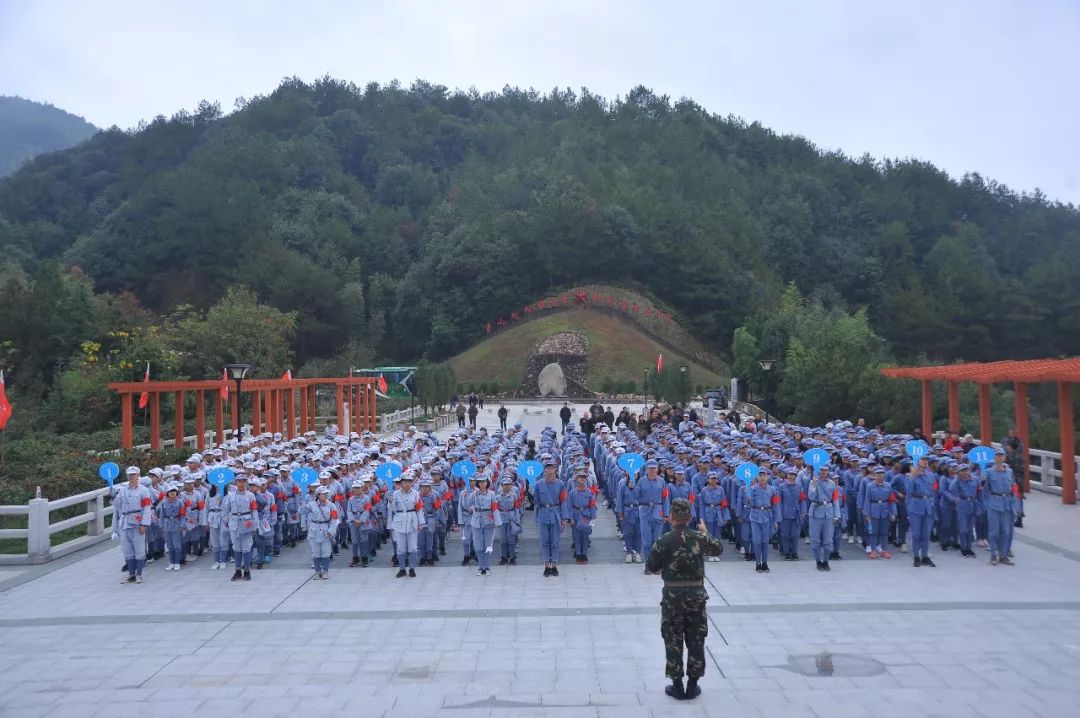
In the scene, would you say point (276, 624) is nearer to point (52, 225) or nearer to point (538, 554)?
point (538, 554)

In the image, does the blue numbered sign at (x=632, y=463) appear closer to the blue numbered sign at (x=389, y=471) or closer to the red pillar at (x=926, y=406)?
the blue numbered sign at (x=389, y=471)

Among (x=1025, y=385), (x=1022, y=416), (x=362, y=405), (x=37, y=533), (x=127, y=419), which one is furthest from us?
(x=362, y=405)

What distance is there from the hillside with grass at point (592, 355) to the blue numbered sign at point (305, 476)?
48.1 metres

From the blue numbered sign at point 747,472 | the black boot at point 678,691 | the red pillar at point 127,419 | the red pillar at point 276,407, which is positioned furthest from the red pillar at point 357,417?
the black boot at point 678,691

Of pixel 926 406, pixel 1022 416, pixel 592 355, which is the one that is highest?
pixel 592 355

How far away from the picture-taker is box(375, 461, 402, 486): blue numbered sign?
1511 centimetres

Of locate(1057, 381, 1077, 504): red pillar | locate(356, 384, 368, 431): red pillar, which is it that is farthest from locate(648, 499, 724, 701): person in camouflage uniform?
locate(356, 384, 368, 431): red pillar

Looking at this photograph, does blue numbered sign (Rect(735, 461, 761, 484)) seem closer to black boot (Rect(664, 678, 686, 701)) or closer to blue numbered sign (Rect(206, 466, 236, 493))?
black boot (Rect(664, 678, 686, 701))

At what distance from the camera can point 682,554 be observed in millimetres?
8219

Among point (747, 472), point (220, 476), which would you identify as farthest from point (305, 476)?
point (747, 472)

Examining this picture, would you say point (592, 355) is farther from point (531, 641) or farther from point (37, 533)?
point (531, 641)

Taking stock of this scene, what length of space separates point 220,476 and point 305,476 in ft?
4.38

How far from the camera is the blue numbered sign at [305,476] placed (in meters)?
15.0

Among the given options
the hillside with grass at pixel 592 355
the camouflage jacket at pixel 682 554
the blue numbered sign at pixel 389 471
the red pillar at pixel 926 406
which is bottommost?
the camouflage jacket at pixel 682 554
